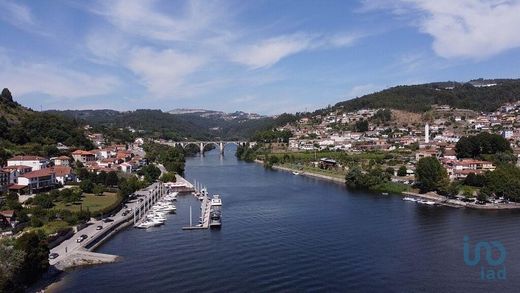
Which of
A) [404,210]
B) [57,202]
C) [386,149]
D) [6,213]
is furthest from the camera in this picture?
[386,149]

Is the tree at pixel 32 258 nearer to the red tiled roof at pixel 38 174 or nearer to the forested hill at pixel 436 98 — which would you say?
the red tiled roof at pixel 38 174

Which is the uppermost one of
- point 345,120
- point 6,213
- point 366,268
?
point 345,120

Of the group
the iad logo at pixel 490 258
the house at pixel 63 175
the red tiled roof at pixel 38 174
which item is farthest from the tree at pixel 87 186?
the iad logo at pixel 490 258

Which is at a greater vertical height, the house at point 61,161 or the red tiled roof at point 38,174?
the house at point 61,161

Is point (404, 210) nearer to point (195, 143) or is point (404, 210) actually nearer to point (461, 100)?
point (195, 143)

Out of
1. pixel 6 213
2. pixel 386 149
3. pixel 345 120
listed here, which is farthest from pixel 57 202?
pixel 345 120

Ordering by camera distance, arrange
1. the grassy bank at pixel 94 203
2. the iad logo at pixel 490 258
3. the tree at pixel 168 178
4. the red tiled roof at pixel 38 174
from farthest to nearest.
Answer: the tree at pixel 168 178, the red tiled roof at pixel 38 174, the grassy bank at pixel 94 203, the iad logo at pixel 490 258

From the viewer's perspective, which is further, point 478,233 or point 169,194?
point 169,194

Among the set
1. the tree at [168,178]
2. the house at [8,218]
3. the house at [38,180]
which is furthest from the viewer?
the tree at [168,178]

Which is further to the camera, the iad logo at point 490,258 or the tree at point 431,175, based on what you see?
the tree at point 431,175
